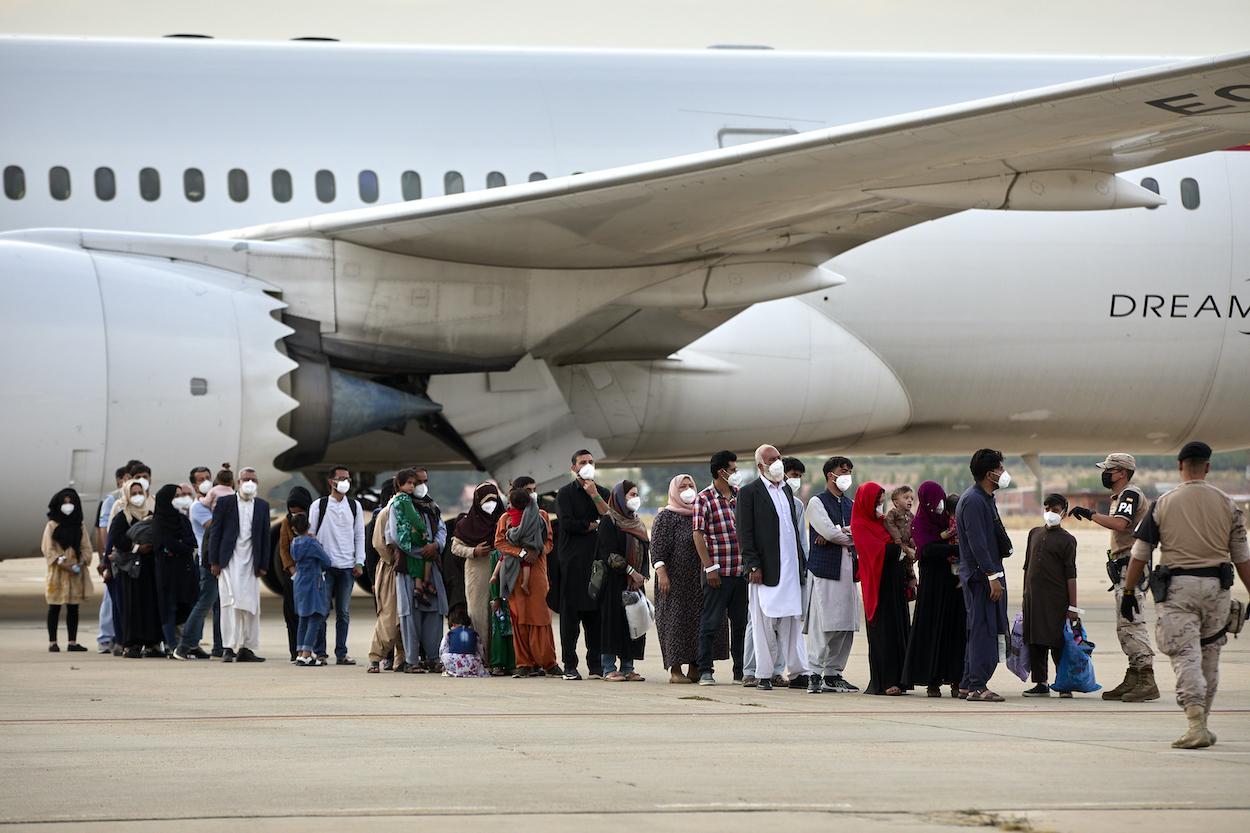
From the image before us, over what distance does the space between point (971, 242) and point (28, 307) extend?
8.89 m

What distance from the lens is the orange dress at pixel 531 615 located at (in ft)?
39.1

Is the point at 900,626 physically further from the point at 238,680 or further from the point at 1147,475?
the point at 1147,475

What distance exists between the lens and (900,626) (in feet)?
36.1

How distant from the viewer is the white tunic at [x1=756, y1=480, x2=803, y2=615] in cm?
1112

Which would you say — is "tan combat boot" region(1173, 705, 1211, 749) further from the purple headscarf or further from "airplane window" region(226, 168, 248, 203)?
"airplane window" region(226, 168, 248, 203)

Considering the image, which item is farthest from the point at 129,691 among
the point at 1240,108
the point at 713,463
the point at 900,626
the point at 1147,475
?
the point at 1147,475

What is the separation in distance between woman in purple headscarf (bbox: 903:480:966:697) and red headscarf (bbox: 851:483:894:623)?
0.22m

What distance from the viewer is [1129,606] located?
385 inches

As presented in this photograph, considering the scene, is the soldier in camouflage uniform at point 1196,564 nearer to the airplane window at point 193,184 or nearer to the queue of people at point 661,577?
the queue of people at point 661,577

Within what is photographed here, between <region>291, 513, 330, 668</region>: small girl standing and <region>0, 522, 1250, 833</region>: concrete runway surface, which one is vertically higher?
<region>291, 513, 330, 668</region>: small girl standing

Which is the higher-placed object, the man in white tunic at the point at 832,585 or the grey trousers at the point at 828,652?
the man in white tunic at the point at 832,585

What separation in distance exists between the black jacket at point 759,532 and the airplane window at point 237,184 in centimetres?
728

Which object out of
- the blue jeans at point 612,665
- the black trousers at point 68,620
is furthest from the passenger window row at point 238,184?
the blue jeans at point 612,665

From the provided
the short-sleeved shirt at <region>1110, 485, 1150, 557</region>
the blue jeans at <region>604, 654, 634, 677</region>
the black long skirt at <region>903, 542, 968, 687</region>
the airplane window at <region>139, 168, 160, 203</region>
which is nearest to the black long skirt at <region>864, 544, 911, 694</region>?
the black long skirt at <region>903, 542, 968, 687</region>
